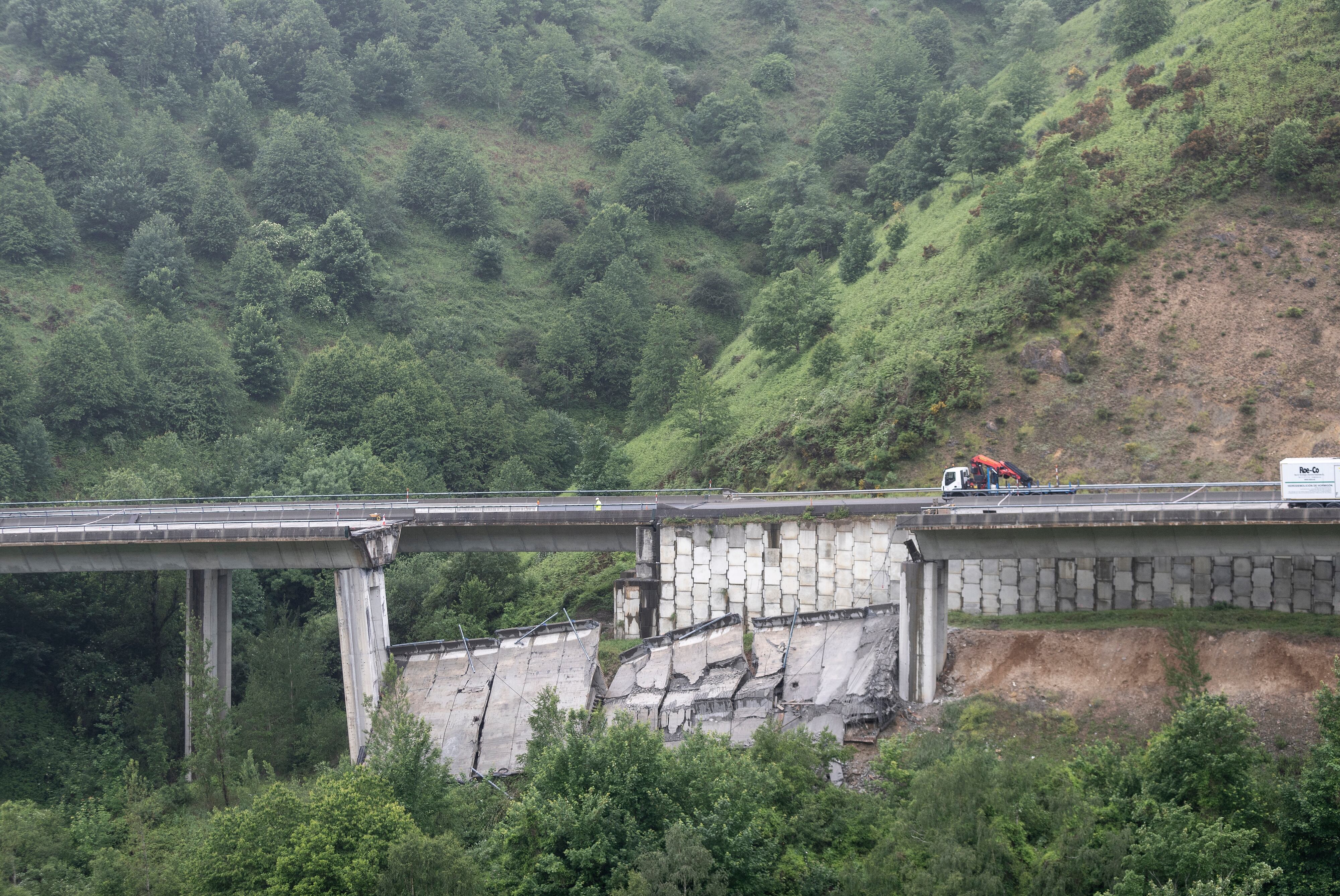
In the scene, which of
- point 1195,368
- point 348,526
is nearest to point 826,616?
point 348,526

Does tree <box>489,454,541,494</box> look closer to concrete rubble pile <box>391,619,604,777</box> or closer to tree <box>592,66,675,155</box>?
concrete rubble pile <box>391,619,604,777</box>

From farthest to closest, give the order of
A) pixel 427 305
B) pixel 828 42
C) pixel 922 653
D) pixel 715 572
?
pixel 828 42
pixel 427 305
pixel 715 572
pixel 922 653

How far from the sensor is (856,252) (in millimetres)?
89938

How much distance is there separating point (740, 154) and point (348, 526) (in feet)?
284

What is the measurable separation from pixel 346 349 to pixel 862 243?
38758 mm

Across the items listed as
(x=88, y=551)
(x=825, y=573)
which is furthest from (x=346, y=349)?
(x=825, y=573)

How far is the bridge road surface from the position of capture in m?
49.9

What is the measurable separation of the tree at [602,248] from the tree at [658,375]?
622 inches

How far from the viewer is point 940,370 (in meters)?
65.4

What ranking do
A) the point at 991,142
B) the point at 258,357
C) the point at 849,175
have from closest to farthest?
the point at 991,142, the point at 258,357, the point at 849,175

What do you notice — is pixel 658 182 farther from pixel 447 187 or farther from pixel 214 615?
pixel 214 615

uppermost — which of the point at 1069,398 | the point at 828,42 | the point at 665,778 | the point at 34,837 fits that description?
the point at 828,42

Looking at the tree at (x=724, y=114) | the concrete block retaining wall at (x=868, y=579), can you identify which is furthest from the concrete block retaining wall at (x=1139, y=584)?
the tree at (x=724, y=114)

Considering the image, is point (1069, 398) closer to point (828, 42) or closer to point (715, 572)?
point (715, 572)
